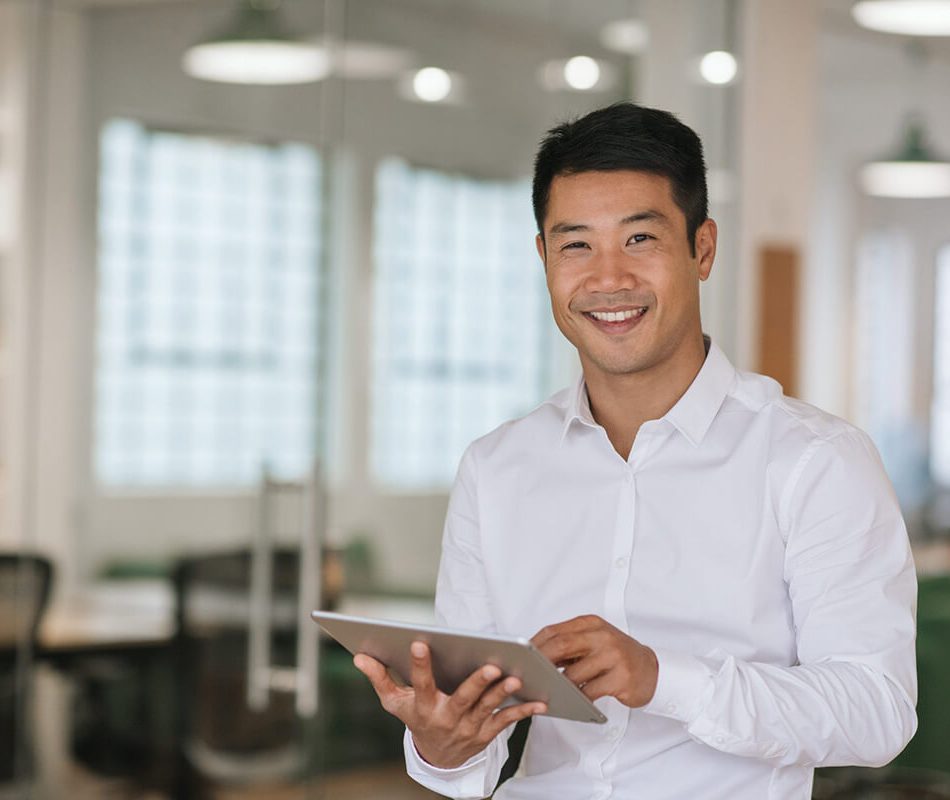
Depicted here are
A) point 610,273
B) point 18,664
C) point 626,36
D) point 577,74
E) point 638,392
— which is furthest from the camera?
point 626,36

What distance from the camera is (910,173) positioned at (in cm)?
426

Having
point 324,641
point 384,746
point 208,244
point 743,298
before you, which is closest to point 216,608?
point 324,641

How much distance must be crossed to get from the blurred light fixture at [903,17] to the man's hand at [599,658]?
300 centimetres

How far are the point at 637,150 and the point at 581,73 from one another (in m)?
2.07

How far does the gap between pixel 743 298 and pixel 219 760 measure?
70.4 inches

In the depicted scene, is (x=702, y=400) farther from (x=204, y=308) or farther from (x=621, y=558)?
(x=204, y=308)

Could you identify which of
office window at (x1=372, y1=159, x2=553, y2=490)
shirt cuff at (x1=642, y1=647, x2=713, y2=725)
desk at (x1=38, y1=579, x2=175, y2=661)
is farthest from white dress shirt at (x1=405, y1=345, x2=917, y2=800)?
desk at (x1=38, y1=579, x2=175, y2=661)

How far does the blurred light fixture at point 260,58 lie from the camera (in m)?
3.67

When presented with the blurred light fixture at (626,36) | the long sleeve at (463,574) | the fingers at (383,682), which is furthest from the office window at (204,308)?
the fingers at (383,682)

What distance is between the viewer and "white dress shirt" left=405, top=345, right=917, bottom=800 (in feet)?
5.43

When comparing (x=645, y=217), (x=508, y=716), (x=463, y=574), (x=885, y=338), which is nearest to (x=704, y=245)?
(x=645, y=217)

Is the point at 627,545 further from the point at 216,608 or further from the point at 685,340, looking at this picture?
the point at 216,608

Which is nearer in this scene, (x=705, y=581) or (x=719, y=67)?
(x=705, y=581)

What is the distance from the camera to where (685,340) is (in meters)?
1.91
